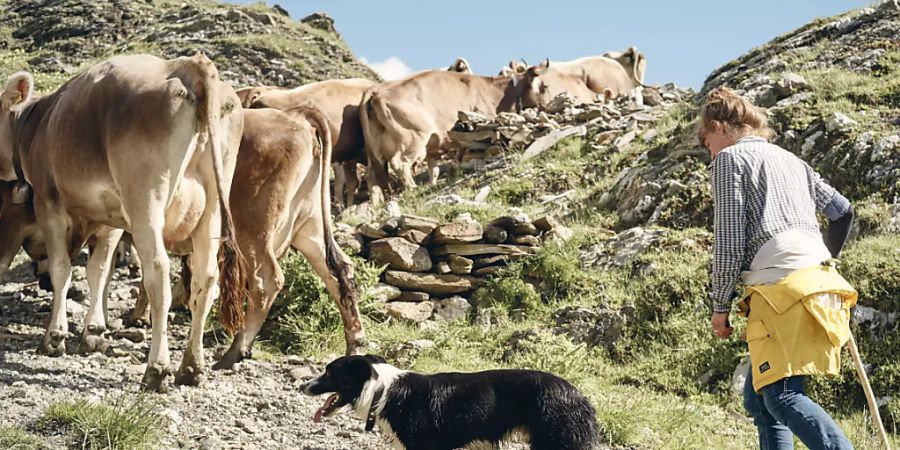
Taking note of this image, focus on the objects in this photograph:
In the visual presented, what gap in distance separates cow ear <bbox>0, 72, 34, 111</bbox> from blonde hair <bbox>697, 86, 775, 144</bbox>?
726 cm

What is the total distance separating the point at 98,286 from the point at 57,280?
654mm

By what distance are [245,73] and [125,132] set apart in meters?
21.4

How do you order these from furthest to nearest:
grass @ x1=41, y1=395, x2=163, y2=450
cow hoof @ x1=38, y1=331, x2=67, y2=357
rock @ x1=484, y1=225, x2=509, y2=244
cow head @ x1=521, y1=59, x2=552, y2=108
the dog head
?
cow head @ x1=521, y1=59, x2=552, y2=108 → rock @ x1=484, y1=225, x2=509, y2=244 → cow hoof @ x1=38, y1=331, x2=67, y2=357 → the dog head → grass @ x1=41, y1=395, x2=163, y2=450

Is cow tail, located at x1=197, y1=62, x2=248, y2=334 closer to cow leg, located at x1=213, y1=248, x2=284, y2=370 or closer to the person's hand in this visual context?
cow leg, located at x1=213, y1=248, x2=284, y2=370

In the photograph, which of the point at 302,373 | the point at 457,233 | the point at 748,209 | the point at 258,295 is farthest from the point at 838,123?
the point at 748,209

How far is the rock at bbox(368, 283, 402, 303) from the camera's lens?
9.90m

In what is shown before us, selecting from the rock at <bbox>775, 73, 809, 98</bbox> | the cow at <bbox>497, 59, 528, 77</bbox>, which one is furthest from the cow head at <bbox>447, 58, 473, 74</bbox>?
the rock at <bbox>775, 73, 809, 98</bbox>

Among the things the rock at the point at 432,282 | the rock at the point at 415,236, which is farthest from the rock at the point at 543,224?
the rock at the point at 415,236

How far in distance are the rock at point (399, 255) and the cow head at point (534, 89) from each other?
8.93 meters

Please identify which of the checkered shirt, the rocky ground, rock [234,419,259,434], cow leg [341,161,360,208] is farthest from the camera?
cow leg [341,161,360,208]

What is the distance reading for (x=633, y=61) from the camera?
2494cm

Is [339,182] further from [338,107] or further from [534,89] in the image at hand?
[534,89]

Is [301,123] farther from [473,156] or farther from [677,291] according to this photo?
[473,156]

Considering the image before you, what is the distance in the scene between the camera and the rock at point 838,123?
37.5ft
